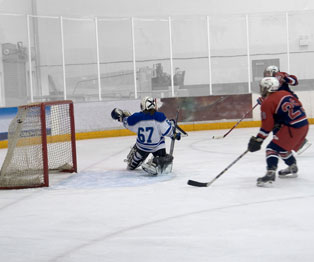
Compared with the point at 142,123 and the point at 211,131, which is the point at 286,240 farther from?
the point at 211,131

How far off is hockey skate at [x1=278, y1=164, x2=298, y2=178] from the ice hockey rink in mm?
72

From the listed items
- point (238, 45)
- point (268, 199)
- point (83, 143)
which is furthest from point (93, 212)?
point (238, 45)

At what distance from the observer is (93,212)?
3.68m

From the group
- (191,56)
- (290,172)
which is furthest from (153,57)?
(290,172)

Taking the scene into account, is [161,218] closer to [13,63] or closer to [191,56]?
[13,63]

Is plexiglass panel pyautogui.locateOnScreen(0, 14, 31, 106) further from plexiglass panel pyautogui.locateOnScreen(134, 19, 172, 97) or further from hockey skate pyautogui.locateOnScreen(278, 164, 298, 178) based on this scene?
hockey skate pyautogui.locateOnScreen(278, 164, 298, 178)

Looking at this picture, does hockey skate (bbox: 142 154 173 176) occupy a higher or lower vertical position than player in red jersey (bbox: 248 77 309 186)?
lower

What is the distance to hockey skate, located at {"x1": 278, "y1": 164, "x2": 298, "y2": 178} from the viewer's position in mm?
4652

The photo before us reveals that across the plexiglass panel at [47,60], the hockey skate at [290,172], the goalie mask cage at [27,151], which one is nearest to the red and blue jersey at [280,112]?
the hockey skate at [290,172]

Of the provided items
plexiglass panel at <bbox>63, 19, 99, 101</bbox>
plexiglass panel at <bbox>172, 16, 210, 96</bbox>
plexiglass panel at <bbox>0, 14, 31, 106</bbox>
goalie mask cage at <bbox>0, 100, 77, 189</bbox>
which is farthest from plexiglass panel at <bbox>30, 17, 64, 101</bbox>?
goalie mask cage at <bbox>0, 100, 77, 189</bbox>

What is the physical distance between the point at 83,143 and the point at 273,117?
537 centimetres

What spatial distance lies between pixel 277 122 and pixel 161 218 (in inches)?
58.0

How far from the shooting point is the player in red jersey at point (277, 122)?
4.20 m

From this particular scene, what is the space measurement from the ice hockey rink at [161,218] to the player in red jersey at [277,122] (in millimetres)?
227
